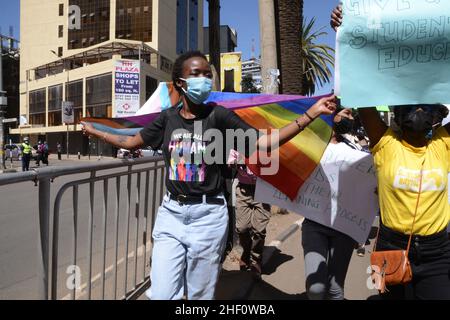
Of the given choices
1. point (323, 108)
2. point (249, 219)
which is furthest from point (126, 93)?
point (323, 108)

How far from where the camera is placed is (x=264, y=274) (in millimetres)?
5148

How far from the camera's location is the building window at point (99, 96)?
44000 millimetres

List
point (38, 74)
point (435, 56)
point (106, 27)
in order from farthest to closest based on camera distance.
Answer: point (38, 74) → point (106, 27) → point (435, 56)

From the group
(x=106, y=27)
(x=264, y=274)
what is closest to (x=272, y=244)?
(x=264, y=274)

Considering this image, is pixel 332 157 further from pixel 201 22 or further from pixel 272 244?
pixel 201 22

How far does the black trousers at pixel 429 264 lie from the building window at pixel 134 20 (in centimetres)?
5317

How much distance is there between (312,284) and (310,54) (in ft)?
63.8

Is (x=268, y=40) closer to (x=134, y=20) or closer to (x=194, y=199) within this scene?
(x=194, y=199)

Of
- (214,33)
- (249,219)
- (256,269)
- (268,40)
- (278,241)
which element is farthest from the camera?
(214,33)

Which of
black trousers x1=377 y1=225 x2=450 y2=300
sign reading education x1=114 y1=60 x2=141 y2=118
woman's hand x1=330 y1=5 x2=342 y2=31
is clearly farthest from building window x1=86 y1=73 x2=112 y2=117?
black trousers x1=377 y1=225 x2=450 y2=300

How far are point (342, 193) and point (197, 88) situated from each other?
1.59 m

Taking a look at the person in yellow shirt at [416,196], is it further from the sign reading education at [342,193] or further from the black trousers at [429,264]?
the sign reading education at [342,193]

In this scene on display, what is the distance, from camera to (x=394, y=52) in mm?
2631

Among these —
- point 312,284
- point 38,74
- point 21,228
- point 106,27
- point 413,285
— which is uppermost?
point 106,27
